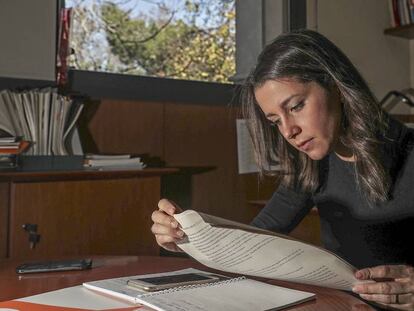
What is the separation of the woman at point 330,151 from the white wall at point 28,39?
80 cm

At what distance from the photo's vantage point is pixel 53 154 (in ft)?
5.29

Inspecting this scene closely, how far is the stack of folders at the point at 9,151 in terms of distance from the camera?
147 cm

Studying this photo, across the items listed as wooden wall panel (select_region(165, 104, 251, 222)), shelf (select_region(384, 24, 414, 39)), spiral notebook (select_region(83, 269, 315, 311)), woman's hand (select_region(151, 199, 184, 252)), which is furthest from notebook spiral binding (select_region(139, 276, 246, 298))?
shelf (select_region(384, 24, 414, 39))

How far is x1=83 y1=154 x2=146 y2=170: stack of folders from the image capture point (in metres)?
1.65

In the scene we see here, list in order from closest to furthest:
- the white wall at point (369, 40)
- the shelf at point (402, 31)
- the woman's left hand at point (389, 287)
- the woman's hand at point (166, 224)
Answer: the woman's left hand at point (389, 287) < the woman's hand at point (166, 224) < the white wall at point (369, 40) < the shelf at point (402, 31)

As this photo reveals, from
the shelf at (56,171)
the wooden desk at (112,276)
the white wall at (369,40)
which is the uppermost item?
the white wall at (369,40)

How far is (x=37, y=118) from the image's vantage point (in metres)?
1.61

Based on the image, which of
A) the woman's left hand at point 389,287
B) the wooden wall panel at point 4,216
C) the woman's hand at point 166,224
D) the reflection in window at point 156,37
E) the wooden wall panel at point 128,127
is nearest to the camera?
the woman's left hand at point 389,287

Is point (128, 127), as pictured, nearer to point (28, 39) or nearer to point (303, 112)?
point (28, 39)

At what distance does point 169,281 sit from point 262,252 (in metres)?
0.17

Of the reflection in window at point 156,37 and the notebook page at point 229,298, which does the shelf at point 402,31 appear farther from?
the notebook page at point 229,298

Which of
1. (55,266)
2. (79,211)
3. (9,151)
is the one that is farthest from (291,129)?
(9,151)

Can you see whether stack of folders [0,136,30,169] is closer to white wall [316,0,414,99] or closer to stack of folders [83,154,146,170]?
stack of folders [83,154,146,170]

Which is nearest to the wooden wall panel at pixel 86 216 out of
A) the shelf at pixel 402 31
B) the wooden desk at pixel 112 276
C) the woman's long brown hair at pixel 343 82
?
the wooden desk at pixel 112 276
